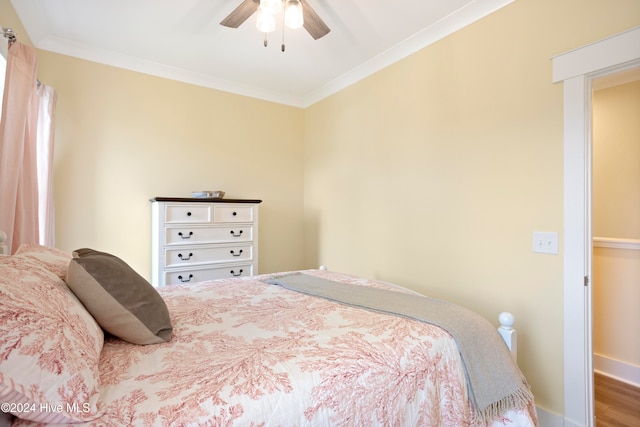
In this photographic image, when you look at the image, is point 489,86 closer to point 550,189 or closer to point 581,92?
point 581,92

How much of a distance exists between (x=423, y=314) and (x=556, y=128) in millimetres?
1365

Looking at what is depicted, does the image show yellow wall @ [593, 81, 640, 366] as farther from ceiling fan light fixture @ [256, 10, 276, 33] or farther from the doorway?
ceiling fan light fixture @ [256, 10, 276, 33]

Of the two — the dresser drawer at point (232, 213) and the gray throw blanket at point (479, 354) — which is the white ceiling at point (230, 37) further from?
the gray throw blanket at point (479, 354)

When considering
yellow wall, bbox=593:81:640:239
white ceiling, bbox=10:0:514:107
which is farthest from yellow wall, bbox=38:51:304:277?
yellow wall, bbox=593:81:640:239

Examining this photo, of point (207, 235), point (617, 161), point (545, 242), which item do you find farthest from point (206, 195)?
point (617, 161)

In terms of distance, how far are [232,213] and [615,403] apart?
3.22m

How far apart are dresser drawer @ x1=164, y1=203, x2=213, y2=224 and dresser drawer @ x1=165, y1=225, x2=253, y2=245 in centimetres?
6

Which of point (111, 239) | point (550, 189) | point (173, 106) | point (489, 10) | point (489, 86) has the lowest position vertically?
point (111, 239)

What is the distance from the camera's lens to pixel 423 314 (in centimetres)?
130

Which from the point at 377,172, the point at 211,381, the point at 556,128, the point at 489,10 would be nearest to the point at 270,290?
the point at 211,381

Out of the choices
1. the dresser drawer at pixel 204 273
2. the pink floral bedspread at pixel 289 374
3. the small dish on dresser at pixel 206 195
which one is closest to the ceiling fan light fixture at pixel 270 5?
the pink floral bedspread at pixel 289 374

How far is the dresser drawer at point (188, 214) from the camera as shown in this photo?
2661mm

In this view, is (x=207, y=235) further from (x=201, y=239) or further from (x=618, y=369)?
(x=618, y=369)

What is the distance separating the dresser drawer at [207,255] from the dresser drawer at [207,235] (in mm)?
64
